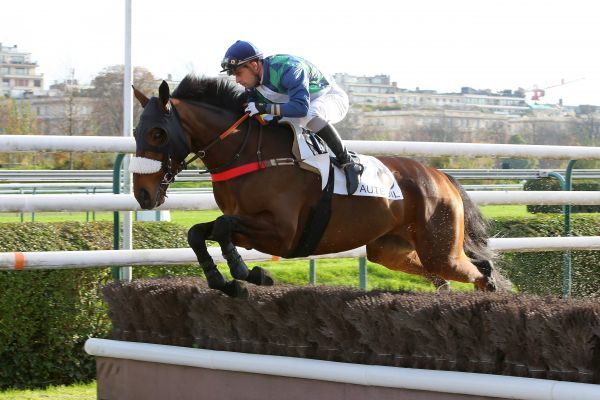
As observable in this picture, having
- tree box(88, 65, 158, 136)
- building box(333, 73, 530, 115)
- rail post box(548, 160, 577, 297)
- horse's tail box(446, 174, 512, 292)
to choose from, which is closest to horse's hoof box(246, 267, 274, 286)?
horse's tail box(446, 174, 512, 292)

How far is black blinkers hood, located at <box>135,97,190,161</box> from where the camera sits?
486 cm

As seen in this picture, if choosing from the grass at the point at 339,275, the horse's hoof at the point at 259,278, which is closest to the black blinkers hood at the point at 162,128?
the horse's hoof at the point at 259,278

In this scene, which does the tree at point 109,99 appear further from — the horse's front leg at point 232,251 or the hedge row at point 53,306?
the horse's front leg at point 232,251

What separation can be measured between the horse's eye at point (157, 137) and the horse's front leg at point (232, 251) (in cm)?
48

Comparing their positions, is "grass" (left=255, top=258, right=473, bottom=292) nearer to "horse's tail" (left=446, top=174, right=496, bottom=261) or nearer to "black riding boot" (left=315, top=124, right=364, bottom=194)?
"horse's tail" (left=446, top=174, right=496, bottom=261)

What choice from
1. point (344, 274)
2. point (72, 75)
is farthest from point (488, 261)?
point (72, 75)

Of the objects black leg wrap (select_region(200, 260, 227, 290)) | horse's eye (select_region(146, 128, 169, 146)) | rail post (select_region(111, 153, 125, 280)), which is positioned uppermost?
horse's eye (select_region(146, 128, 169, 146))

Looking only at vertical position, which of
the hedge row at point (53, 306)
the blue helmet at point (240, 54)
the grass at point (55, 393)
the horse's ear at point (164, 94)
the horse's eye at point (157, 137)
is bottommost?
the grass at point (55, 393)

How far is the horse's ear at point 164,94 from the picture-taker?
Answer: 15.9ft

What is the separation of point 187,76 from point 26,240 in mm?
1232

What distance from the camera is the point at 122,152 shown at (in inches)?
204

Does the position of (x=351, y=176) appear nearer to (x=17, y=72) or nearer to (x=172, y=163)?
(x=172, y=163)

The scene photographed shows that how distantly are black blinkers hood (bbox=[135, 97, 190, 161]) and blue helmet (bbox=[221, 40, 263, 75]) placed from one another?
0.40 m

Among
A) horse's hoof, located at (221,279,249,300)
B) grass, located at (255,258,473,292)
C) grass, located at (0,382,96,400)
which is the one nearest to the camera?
horse's hoof, located at (221,279,249,300)
